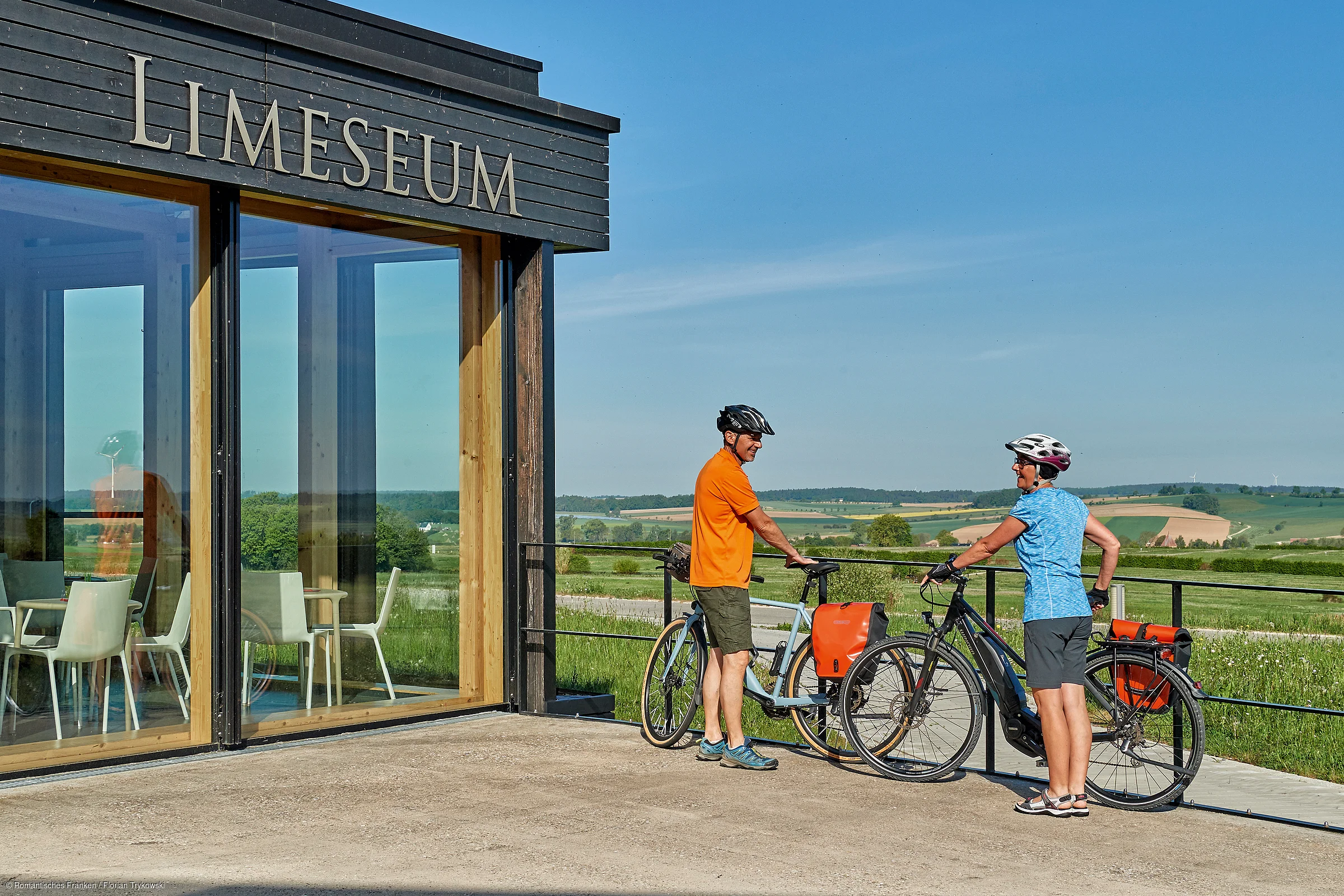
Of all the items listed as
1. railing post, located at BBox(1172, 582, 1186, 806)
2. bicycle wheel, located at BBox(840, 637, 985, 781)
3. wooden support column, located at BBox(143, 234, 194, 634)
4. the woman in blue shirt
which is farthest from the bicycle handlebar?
wooden support column, located at BBox(143, 234, 194, 634)

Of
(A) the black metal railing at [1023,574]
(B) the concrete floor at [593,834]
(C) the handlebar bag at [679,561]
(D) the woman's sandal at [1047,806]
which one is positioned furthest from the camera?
(C) the handlebar bag at [679,561]

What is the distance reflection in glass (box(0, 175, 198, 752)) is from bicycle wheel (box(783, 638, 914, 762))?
2.99 meters

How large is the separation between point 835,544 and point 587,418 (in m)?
16.3

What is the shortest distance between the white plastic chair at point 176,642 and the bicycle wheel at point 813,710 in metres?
2.95

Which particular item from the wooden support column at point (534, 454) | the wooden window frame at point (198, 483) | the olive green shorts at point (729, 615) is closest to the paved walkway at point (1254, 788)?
the wooden support column at point (534, 454)

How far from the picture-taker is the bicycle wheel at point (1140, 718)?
5680 mm

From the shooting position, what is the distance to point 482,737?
24.2ft

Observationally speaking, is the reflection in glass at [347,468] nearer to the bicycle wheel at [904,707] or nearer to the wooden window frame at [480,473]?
the wooden window frame at [480,473]

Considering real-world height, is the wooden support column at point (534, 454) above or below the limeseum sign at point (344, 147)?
below

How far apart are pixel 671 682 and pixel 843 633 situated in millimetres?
1021

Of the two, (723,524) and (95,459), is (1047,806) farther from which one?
(95,459)

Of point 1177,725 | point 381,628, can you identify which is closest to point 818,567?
point 1177,725

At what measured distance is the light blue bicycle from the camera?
6812 millimetres

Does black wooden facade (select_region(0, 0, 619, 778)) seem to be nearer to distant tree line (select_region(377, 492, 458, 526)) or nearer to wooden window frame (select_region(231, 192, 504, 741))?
wooden window frame (select_region(231, 192, 504, 741))
